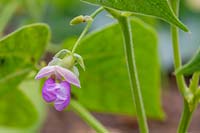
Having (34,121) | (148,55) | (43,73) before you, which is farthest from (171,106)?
(43,73)

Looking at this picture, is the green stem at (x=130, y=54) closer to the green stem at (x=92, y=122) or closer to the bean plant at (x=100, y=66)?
the bean plant at (x=100, y=66)

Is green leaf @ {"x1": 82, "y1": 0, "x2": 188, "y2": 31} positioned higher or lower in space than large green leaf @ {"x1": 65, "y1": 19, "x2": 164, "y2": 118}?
higher

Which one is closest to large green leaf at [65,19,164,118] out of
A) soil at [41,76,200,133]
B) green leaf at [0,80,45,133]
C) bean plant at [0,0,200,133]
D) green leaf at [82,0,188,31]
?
bean plant at [0,0,200,133]

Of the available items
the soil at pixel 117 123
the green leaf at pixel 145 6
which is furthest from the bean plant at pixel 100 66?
the soil at pixel 117 123

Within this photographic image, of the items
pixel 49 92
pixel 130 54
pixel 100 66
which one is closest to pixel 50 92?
pixel 49 92

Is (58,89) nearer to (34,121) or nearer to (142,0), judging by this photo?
(142,0)

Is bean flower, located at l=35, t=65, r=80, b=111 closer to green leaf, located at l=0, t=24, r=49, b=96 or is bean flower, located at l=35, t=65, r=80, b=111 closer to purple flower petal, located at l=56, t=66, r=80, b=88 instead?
purple flower petal, located at l=56, t=66, r=80, b=88
